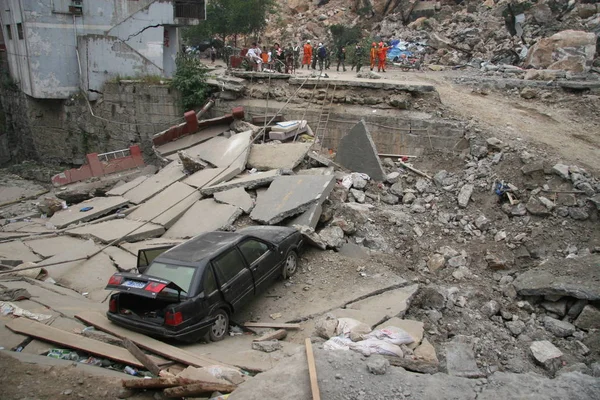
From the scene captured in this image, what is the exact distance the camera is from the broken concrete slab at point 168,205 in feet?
31.5

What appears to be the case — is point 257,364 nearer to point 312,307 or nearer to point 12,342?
point 312,307

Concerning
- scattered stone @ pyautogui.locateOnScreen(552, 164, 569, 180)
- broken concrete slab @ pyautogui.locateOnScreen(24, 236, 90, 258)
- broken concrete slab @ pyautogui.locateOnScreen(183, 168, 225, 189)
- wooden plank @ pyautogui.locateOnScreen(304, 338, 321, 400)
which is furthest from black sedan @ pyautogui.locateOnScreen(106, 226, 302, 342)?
scattered stone @ pyautogui.locateOnScreen(552, 164, 569, 180)

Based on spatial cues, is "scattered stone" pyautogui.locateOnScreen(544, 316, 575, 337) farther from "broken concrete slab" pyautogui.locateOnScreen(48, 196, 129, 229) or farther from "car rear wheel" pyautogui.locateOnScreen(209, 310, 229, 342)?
"broken concrete slab" pyautogui.locateOnScreen(48, 196, 129, 229)

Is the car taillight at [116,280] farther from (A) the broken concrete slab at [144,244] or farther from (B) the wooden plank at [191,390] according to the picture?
(A) the broken concrete slab at [144,244]

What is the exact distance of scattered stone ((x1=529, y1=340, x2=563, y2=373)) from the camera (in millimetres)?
5934

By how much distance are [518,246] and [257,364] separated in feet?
19.5

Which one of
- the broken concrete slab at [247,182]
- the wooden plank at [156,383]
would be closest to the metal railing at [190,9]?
the broken concrete slab at [247,182]

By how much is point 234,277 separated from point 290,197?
291 centimetres

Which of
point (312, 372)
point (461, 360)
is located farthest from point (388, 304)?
point (312, 372)

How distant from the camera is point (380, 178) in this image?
10.9m

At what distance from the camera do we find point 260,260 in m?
6.82

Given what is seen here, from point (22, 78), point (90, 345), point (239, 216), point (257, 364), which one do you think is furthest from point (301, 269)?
point (22, 78)

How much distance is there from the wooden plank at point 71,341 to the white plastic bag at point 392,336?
2527 millimetres

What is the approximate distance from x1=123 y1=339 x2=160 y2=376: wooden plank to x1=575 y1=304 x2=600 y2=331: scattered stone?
5943mm
